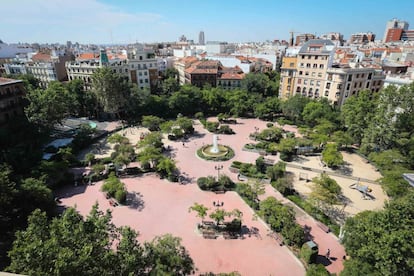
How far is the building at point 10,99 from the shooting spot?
40656 millimetres

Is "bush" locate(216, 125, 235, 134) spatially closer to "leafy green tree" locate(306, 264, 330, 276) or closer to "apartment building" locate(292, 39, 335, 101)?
"apartment building" locate(292, 39, 335, 101)

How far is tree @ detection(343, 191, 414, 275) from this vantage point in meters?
15.4

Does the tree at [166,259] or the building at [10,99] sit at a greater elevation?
the building at [10,99]

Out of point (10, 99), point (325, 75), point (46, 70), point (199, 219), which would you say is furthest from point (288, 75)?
point (46, 70)

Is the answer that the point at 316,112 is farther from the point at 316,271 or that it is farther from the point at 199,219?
the point at 316,271

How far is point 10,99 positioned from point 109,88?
1761 centimetres

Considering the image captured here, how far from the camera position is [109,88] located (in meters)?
53.0

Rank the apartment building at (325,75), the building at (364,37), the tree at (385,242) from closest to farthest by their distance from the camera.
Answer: the tree at (385,242) < the apartment building at (325,75) < the building at (364,37)

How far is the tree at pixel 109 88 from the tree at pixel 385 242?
168 feet

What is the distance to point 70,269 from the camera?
10750 mm

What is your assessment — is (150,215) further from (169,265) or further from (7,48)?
(7,48)

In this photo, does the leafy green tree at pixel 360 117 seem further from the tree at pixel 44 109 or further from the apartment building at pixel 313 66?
the tree at pixel 44 109

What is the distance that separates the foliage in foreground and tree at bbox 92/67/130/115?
42.4m

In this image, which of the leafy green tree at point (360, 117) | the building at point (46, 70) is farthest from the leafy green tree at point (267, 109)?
the building at point (46, 70)
